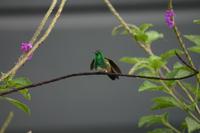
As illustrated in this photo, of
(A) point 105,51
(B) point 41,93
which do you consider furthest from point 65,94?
(A) point 105,51

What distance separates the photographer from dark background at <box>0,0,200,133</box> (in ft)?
7.11

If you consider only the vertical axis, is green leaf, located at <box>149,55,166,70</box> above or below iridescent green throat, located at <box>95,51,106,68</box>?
above

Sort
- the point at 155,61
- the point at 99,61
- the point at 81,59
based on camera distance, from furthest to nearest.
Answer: the point at 81,59 → the point at 155,61 → the point at 99,61

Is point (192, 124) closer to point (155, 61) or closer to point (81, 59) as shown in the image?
point (155, 61)

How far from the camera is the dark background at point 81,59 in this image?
2.17 metres

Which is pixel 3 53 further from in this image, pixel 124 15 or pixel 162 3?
pixel 162 3

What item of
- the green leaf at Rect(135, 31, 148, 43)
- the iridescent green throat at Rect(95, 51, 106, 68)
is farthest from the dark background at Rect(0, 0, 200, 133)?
the iridescent green throat at Rect(95, 51, 106, 68)

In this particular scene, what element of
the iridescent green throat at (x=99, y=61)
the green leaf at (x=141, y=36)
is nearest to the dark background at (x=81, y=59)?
the green leaf at (x=141, y=36)

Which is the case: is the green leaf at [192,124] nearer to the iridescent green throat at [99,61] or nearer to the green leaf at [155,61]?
the green leaf at [155,61]

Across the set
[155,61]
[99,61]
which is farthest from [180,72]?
[99,61]

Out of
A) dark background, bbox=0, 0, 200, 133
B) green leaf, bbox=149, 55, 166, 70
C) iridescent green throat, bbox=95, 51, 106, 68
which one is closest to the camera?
iridescent green throat, bbox=95, 51, 106, 68

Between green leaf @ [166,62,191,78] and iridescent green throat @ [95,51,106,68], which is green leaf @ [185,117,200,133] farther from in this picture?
iridescent green throat @ [95,51,106,68]

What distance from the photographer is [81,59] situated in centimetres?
220

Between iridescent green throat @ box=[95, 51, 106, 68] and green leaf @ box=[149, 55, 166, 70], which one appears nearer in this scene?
iridescent green throat @ box=[95, 51, 106, 68]
